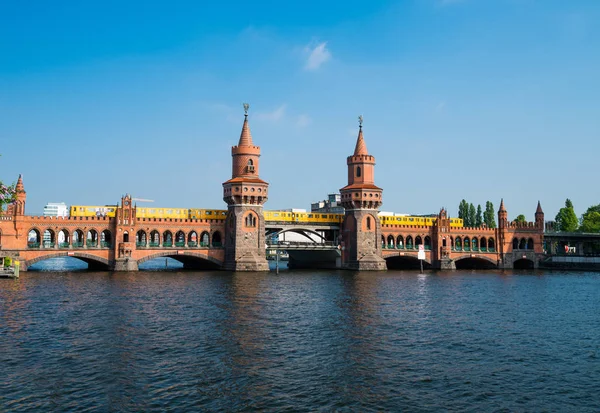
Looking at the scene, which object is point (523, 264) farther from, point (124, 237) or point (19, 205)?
point (19, 205)

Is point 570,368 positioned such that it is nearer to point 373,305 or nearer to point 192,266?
point 373,305

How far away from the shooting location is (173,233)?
335ft

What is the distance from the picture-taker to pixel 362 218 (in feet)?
360

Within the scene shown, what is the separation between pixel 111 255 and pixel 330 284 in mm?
41721

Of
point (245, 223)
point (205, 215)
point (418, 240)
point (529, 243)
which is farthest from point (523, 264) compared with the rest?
point (205, 215)

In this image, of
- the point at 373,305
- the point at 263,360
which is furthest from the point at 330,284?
the point at 263,360

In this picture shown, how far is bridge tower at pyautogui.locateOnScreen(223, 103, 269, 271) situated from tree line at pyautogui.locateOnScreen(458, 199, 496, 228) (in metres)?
90.4

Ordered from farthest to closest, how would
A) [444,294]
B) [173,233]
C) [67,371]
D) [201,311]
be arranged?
[173,233], [444,294], [201,311], [67,371]

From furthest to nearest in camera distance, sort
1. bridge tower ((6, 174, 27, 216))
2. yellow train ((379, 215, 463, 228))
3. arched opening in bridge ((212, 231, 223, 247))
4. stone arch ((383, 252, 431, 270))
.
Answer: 1. yellow train ((379, 215, 463, 228))
2. stone arch ((383, 252, 431, 270))
3. arched opening in bridge ((212, 231, 223, 247))
4. bridge tower ((6, 174, 27, 216))

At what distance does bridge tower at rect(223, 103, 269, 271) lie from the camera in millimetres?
99875

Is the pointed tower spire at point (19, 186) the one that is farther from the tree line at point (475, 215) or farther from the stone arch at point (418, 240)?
the tree line at point (475, 215)

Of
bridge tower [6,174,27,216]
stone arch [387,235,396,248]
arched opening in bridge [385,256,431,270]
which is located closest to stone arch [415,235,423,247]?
arched opening in bridge [385,256,431,270]

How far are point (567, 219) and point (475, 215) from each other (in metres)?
27.1

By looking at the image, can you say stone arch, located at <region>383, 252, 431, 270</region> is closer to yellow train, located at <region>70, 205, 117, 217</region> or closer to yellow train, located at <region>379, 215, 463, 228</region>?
yellow train, located at <region>379, 215, 463, 228</region>
